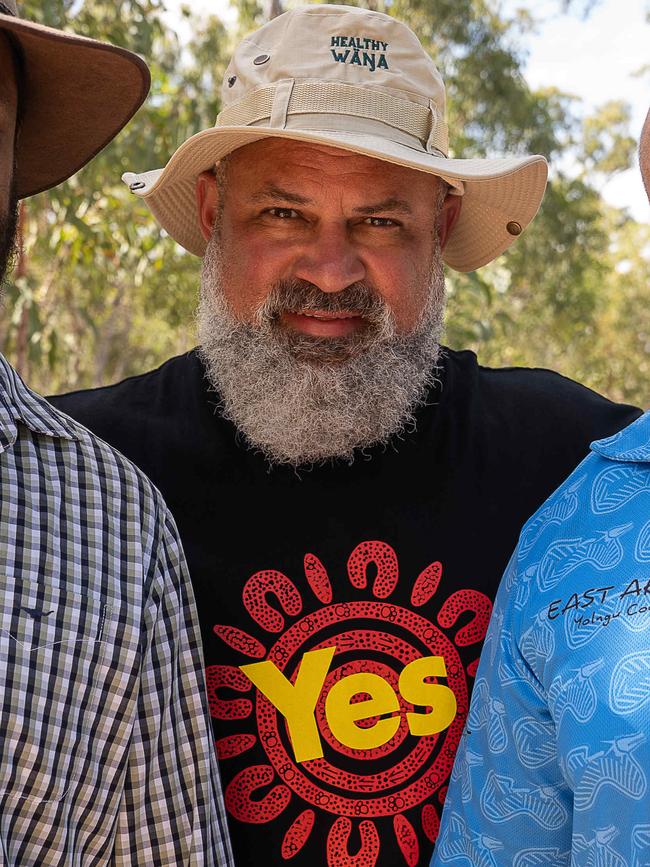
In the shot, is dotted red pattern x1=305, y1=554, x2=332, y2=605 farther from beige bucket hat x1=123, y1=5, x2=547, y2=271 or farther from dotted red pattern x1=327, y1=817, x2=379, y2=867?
beige bucket hat x1=123, y1=5, x2=547, y2=271

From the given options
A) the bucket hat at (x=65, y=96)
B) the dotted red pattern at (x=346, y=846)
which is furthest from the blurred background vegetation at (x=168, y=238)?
the dotted red pattern at (x=346, y=846)

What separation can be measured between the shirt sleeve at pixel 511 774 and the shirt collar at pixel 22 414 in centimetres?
88

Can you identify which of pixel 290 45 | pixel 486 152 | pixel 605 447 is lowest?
pixel 605 447

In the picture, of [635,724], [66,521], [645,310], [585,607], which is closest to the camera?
[635,724]

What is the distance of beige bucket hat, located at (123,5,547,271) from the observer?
240 cm

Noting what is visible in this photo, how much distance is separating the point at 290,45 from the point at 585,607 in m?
1.48

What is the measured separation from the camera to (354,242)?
2432 millimetres

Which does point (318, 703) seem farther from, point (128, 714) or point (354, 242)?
point (354, 242)

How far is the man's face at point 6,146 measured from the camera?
1.84 m

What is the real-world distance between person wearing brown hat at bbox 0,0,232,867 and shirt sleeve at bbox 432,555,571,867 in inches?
18.0

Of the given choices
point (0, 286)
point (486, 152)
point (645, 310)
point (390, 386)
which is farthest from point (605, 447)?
point (645, 310)

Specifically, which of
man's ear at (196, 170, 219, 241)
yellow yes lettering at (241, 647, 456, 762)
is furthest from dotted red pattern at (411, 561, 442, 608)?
man's ear at (196, 170, 219, 241)

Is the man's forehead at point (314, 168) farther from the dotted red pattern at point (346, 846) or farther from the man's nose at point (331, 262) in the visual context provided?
the dotted red pattern at point (346, 846)

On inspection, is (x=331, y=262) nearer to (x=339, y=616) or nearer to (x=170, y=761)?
(x=339, y=616)
